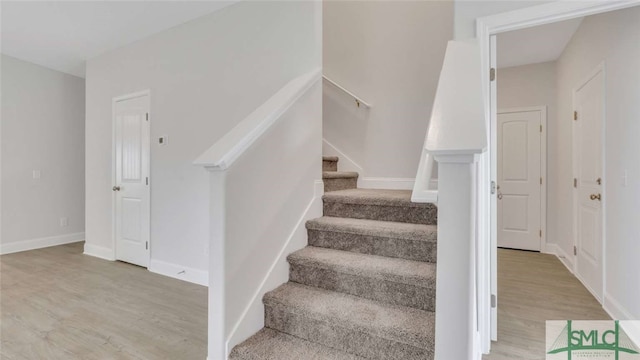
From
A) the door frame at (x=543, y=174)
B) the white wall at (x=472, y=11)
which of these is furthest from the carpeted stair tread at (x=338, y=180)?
the door frame at (x=543, y=174)

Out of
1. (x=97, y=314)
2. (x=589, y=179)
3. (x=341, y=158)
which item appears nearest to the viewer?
(x=97, y=314)

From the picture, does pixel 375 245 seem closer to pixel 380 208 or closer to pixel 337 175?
pixel 380 208

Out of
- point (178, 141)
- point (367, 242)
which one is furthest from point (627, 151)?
point (178, 141)

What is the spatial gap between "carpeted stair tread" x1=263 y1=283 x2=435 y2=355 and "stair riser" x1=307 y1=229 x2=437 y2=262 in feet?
1.11

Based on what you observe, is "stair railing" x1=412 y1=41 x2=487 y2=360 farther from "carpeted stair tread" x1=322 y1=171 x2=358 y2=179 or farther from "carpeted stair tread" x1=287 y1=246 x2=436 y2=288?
"carpeted stair tread" x1=322 y1=171 x2=358 y2=179

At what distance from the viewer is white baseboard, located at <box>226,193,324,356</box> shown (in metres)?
1.63

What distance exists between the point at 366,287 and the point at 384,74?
2.42 m

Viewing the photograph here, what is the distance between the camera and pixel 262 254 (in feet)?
5.95

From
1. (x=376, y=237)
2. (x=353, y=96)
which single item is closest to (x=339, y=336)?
(x=376, y=237)

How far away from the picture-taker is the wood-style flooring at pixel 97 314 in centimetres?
190

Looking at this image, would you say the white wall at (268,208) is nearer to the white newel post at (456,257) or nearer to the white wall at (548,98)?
the white newel post at (456,257)

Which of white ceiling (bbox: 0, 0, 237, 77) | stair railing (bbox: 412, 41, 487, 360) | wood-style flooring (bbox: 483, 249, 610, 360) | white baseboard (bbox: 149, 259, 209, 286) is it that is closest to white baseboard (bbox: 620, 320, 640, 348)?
wood-style flooring (bbox: 483, 249, 610, 360)

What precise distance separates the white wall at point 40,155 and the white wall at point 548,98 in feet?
22.5

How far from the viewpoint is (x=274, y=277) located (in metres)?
1.89
